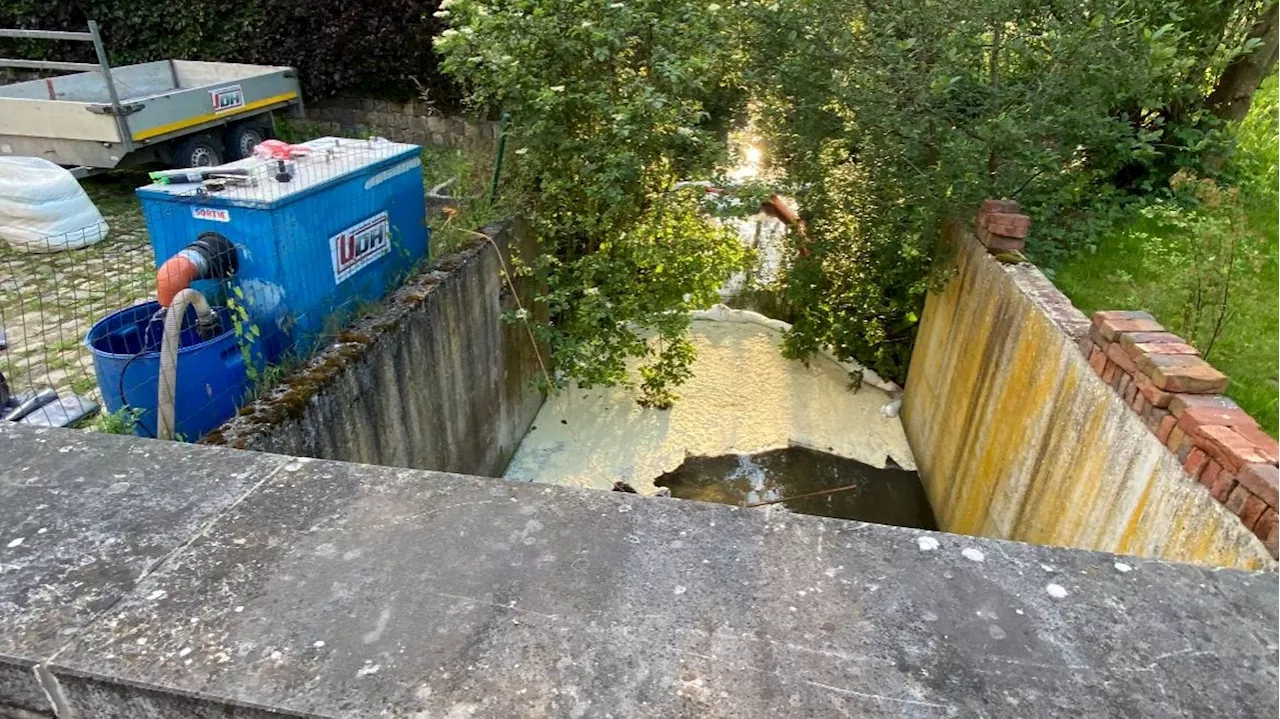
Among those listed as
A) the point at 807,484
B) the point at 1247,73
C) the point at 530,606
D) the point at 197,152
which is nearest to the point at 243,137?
the point at 197,152

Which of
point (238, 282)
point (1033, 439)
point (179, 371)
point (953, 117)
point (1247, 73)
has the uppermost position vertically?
point (1247, 73)

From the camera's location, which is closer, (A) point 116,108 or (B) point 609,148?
(B) point 609,148

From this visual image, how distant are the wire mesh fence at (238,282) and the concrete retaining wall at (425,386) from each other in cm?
24

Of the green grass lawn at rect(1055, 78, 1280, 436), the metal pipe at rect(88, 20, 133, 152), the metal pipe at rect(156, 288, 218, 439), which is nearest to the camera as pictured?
the metal pipe at rect(156, 288, 218, 439)

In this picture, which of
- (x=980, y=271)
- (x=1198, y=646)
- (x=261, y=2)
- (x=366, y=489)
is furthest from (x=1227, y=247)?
(x=261, y=2)

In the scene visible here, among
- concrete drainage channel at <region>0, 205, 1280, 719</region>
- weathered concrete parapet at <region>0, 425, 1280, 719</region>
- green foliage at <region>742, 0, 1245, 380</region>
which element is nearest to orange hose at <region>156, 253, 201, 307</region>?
concrete drainage channel at <region>0, 205, 1280, 719</region>

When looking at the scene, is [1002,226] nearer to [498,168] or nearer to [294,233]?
[498,168]

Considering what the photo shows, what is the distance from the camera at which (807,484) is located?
632cm

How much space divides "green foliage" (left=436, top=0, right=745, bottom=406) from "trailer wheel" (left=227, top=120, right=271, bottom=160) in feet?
15.5

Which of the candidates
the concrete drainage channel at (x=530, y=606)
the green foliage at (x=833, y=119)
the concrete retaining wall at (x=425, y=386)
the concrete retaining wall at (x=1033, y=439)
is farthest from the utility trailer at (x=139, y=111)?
the concrete retaining wall at (x=1033, y=439)

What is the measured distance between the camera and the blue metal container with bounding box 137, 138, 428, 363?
3.67 metres

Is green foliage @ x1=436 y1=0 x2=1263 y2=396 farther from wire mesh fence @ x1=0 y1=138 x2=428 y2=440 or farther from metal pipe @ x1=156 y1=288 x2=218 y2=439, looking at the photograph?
metal pipe @ x1=156 y1=288 x2=218 y2=439

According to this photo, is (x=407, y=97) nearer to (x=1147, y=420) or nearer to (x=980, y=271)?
(x=980, y=271)

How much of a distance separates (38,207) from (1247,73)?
10.5 metres
